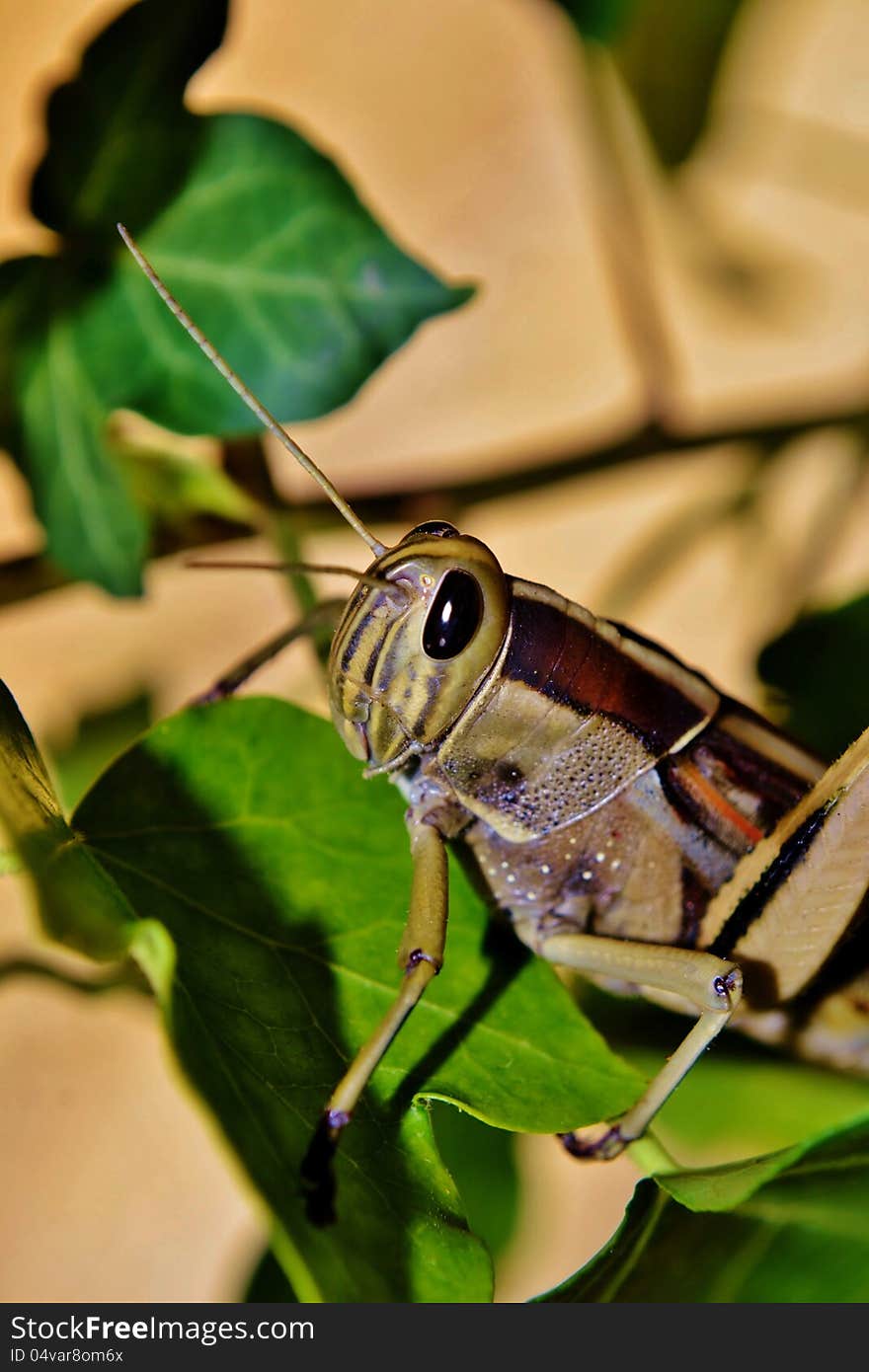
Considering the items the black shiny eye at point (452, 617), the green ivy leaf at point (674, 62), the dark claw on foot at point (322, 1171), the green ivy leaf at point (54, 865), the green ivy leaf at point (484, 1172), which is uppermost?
the green ivy leaf at point (674, 62)

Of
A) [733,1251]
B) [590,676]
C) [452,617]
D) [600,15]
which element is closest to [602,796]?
[590,676]

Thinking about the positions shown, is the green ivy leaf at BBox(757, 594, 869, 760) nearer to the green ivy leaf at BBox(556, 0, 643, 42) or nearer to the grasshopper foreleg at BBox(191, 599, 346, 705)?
the grasshopper foreleg at BBox(191, 599, 346, 705)

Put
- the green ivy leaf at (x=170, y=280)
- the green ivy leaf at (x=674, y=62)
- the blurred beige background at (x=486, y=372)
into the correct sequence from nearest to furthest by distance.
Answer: the green ivy leaf at (x=170, y=280)
the green ivy leaf at (x=674, y=62)
the blurred beige background at (x=486, y=372)

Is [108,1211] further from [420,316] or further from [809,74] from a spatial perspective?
[809,74]

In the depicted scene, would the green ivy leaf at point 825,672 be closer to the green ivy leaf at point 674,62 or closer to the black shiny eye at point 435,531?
the black shiny eye at point 435,531

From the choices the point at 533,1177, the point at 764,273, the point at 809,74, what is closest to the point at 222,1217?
the point at 533,1177

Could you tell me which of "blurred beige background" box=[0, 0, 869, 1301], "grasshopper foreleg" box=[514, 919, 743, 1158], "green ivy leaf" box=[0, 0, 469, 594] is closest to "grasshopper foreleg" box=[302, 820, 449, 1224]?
"grasshopper foreleg" box=[514, 919, 743, 1158]

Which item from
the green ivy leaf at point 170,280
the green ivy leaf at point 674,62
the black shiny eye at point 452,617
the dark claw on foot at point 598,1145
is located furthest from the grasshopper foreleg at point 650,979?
the green ivy leaf at point 674,62
